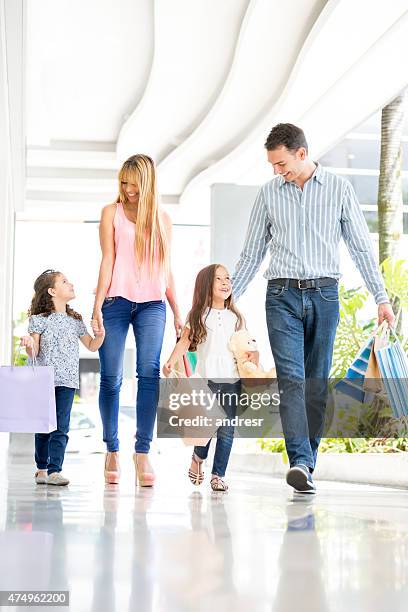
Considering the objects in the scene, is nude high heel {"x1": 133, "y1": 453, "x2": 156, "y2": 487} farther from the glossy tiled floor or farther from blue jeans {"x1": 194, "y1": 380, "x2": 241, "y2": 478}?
the glossy tiled floor

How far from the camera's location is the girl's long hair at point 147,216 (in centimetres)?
479

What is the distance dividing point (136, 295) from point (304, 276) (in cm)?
91

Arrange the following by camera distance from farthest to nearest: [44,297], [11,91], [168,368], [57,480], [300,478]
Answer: [11,91]
[44,297]
[57,480]
[168,368]
[300,478]

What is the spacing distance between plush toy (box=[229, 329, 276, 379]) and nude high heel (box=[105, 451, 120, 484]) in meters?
0.84

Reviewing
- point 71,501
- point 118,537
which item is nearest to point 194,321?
point 71,501

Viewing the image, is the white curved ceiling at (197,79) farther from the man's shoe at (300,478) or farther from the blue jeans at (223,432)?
the man's shoe at (300,478)

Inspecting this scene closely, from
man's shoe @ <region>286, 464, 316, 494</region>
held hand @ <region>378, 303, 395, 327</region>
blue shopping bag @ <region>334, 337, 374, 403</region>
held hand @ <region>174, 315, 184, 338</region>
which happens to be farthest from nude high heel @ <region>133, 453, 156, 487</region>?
held hand @ <region>378, 303, 395, 327</region>

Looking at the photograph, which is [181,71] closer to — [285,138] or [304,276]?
[285,138]

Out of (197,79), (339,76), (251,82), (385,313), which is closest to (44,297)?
(385,313)

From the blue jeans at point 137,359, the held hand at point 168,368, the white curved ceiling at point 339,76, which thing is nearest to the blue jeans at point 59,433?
the blue jeans at point 137,359

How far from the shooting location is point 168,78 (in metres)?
10.1

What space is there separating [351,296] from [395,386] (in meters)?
4.71

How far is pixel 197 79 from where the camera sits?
1026 cm

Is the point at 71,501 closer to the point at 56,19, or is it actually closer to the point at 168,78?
the point at 56,19
